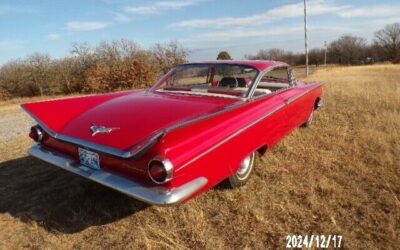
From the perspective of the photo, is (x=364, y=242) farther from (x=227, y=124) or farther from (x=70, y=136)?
(x=70, y=136)

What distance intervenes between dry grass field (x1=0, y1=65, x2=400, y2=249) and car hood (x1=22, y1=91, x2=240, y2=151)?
839 mm

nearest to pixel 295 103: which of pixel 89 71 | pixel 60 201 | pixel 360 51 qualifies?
pixel 60 201

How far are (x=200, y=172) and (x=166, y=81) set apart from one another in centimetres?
213

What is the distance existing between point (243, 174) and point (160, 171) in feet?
4.91

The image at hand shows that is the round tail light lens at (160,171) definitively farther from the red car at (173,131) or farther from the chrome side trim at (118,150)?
the chrome side trim at (118,150)

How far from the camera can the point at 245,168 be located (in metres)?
4.01

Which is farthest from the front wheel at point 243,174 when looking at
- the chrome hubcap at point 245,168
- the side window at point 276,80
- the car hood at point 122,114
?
the side window at point 276,80

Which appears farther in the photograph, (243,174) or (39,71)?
(39,71)

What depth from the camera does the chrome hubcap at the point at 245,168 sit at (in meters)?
3.93

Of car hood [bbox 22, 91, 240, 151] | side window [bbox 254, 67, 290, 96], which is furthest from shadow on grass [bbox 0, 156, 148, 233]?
side window [bbox 254, 67, 290, 96]

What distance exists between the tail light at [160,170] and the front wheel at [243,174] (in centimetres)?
123

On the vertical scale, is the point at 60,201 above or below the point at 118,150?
below

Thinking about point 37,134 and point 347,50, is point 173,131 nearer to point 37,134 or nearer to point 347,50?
point 37,134

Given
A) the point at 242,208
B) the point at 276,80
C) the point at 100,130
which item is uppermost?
the point at 276,80
